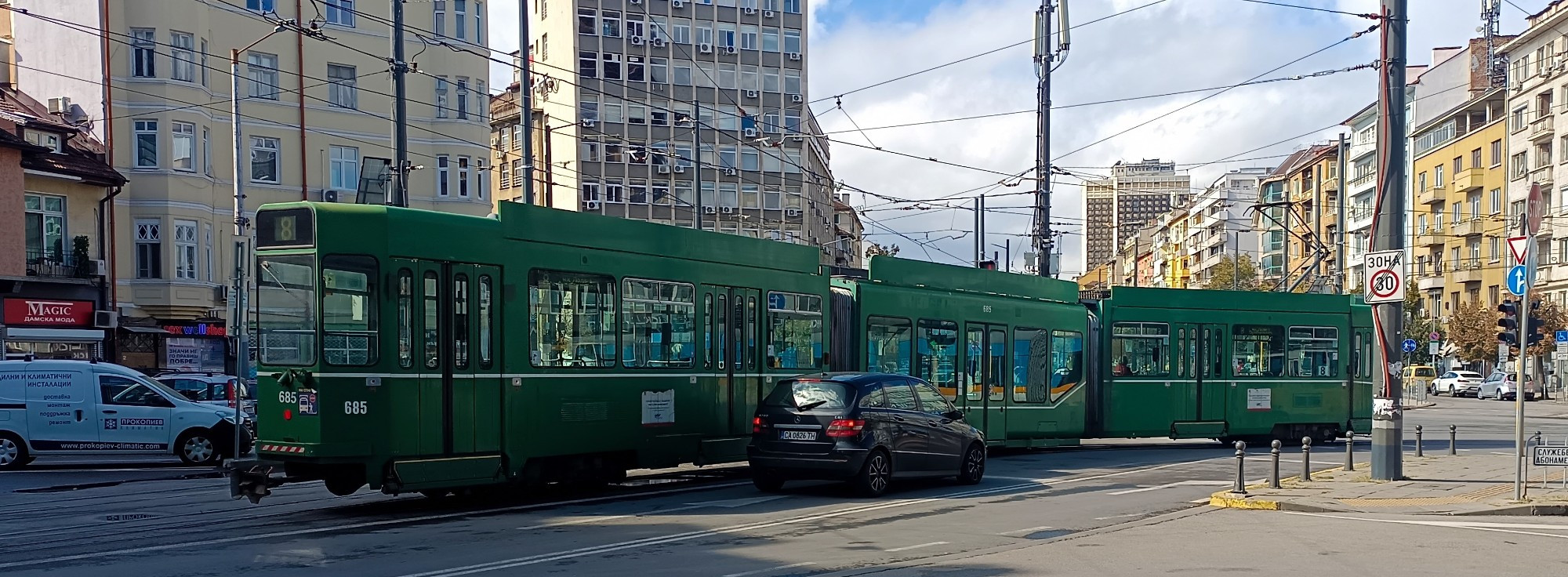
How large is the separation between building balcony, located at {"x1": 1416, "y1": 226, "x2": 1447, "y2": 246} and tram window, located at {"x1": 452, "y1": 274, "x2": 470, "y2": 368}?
8115 centimetres

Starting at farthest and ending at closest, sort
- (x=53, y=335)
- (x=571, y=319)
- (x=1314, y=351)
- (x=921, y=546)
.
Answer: (x=53, y=335) < (x=1314, y=351) < (x=571, y=319) < (x=921, y=546)

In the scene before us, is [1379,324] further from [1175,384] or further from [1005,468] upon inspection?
[1175,384]

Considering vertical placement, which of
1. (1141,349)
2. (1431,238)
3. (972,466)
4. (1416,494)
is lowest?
(1416,494)

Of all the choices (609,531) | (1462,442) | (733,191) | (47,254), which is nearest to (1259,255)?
(733,191)

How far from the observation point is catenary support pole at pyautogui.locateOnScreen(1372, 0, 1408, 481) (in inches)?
700

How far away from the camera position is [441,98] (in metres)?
42.8

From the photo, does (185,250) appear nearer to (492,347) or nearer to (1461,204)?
(492,347)

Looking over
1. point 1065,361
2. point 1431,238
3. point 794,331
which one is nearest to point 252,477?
point 794,331

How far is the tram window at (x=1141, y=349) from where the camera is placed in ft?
84.0

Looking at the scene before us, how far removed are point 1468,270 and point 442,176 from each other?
6218 cm

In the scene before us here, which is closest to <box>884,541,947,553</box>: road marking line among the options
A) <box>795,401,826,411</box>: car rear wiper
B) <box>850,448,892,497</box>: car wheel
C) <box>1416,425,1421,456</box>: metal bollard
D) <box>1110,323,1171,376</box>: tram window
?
<box>850,448,892,497</box>: car wheel

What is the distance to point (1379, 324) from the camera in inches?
708

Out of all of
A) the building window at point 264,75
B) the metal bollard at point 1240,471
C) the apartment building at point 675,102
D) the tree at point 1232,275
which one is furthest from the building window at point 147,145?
the tree at point 1232,275

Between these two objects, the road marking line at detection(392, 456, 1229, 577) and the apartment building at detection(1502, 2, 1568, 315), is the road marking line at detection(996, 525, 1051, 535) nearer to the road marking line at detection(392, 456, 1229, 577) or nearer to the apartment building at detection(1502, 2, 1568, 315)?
the road marking line at detection(392, 456, 1229, 577)
